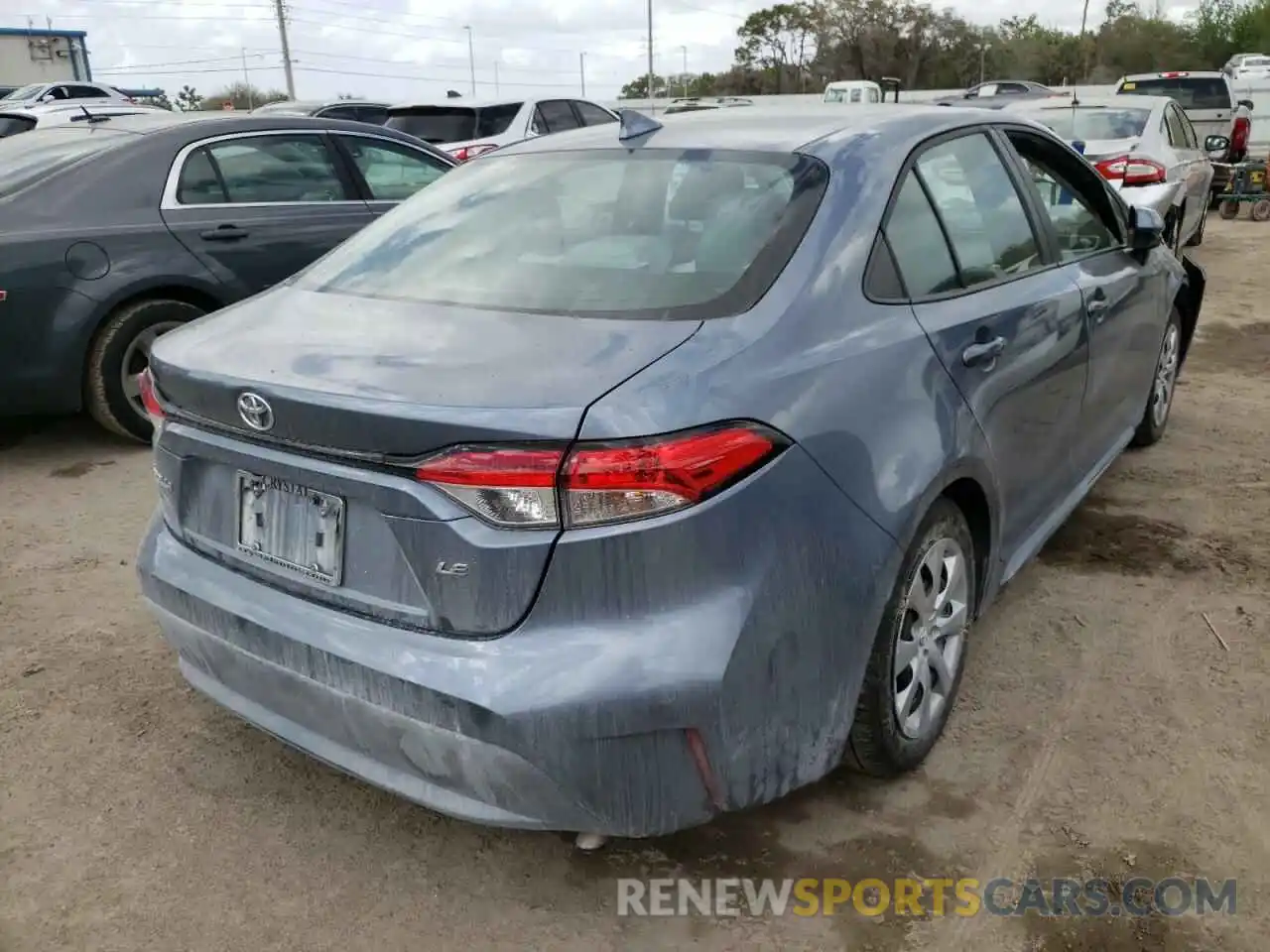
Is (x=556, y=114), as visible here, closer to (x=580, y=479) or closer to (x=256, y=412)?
(x=256, y=412)

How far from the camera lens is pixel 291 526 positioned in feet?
7.23

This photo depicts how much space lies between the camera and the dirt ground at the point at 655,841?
228 cm

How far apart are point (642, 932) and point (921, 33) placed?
75.1m

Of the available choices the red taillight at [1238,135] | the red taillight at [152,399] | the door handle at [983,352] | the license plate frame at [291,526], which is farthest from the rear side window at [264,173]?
the red taillight at [1238,135]

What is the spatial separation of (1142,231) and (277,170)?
14.0 ft

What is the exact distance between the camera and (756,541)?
2.02 meters

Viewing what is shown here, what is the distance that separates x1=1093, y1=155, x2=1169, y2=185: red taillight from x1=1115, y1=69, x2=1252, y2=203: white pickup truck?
7175 mm

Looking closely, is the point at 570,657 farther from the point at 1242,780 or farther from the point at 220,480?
the point at 1242,780

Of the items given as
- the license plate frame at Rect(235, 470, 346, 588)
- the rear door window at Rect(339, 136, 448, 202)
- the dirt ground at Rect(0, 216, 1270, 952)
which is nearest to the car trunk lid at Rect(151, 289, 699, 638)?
the license plate frame at Rect(235, 470, 346, 588)

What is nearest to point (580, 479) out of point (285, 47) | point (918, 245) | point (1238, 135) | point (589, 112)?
point (918, 245)

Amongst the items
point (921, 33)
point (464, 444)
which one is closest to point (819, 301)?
point (464, 444)

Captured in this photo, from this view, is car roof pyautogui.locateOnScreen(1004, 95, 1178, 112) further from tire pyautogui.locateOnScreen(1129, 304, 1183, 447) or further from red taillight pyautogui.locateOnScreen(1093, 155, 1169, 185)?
tire pyautogui.locateOnScreen(1129, 304, 1183, 447)

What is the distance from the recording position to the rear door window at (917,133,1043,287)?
2904 mm

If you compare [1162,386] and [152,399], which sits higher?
[152,399]
